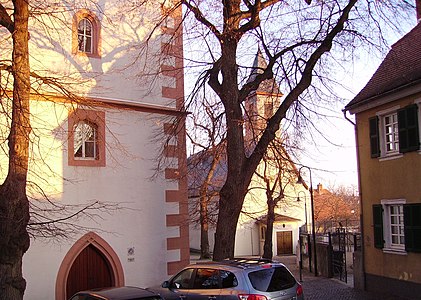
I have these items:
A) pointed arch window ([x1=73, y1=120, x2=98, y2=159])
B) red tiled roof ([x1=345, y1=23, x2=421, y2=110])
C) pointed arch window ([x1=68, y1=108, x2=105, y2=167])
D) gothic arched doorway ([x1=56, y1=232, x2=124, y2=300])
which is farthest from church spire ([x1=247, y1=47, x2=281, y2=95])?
gothic arched doorway ([x1=56, y1=232, x2=124, y2=300])

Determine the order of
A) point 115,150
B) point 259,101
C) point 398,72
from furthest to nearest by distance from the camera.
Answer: point 398,72, point 259,101, point 115,150

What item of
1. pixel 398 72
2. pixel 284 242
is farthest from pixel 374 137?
pixel 284 242

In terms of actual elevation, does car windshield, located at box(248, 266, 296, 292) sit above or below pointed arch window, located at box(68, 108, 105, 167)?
below

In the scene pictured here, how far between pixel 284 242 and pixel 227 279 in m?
40.0

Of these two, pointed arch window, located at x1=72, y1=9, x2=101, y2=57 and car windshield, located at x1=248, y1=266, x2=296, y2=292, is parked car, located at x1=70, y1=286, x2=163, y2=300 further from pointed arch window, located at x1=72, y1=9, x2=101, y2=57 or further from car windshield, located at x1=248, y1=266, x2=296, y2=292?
pointed arch window, located at x1=72, y1=9, x2=101, y2=57

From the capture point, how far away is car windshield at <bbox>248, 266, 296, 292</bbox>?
1054 cm

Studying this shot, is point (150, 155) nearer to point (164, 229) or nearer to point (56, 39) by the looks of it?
point (164, 229)

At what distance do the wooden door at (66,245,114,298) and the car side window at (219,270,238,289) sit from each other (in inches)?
196

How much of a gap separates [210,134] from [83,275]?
5500 millimetres

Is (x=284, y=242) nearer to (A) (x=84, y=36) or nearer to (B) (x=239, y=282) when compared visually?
(A) (x=84, y=36)

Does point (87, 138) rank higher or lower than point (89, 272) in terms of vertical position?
higher

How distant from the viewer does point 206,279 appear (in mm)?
11484

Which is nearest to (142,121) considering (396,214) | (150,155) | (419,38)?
(150,155)

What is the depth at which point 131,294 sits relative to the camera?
30.4 ft
